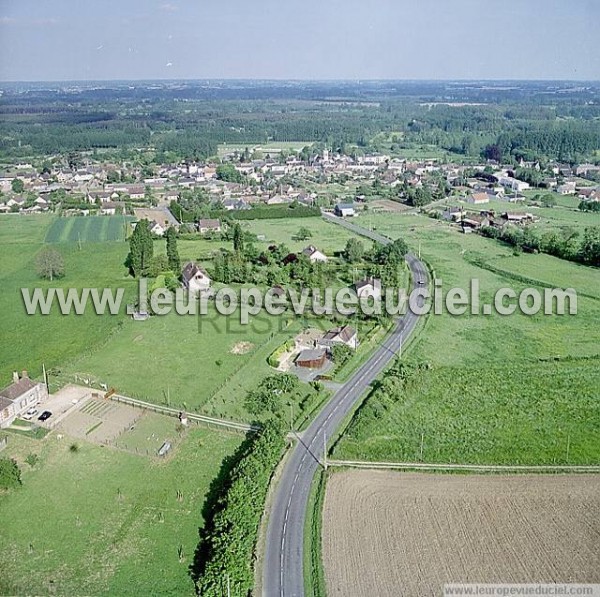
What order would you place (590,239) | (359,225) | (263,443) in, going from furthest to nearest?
(359,225), (590,239), (263,443)

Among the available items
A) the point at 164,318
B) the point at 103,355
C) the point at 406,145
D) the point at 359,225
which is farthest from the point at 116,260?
the point at 406,145

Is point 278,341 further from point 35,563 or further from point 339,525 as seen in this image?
point 35,563

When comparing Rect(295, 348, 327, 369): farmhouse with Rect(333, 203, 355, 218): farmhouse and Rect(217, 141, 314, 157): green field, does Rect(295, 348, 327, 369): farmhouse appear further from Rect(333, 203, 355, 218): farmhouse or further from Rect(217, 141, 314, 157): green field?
Rect(217, 141, 314, 157): green field

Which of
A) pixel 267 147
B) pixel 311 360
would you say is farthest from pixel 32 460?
pixel 267 147

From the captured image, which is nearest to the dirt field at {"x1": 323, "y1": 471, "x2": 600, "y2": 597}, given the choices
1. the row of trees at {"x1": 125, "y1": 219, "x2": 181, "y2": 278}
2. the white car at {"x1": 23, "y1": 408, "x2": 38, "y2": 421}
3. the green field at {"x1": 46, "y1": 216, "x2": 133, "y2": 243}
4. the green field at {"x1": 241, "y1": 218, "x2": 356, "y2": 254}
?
the white car at {"x1": 23, "y1": 408, "x2": 38, "y2": 421}

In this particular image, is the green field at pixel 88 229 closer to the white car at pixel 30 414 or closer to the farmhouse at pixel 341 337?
the farmhouse at pixel 341 337

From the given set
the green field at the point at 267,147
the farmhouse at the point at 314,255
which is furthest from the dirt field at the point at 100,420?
the green field at the point at 267,147
